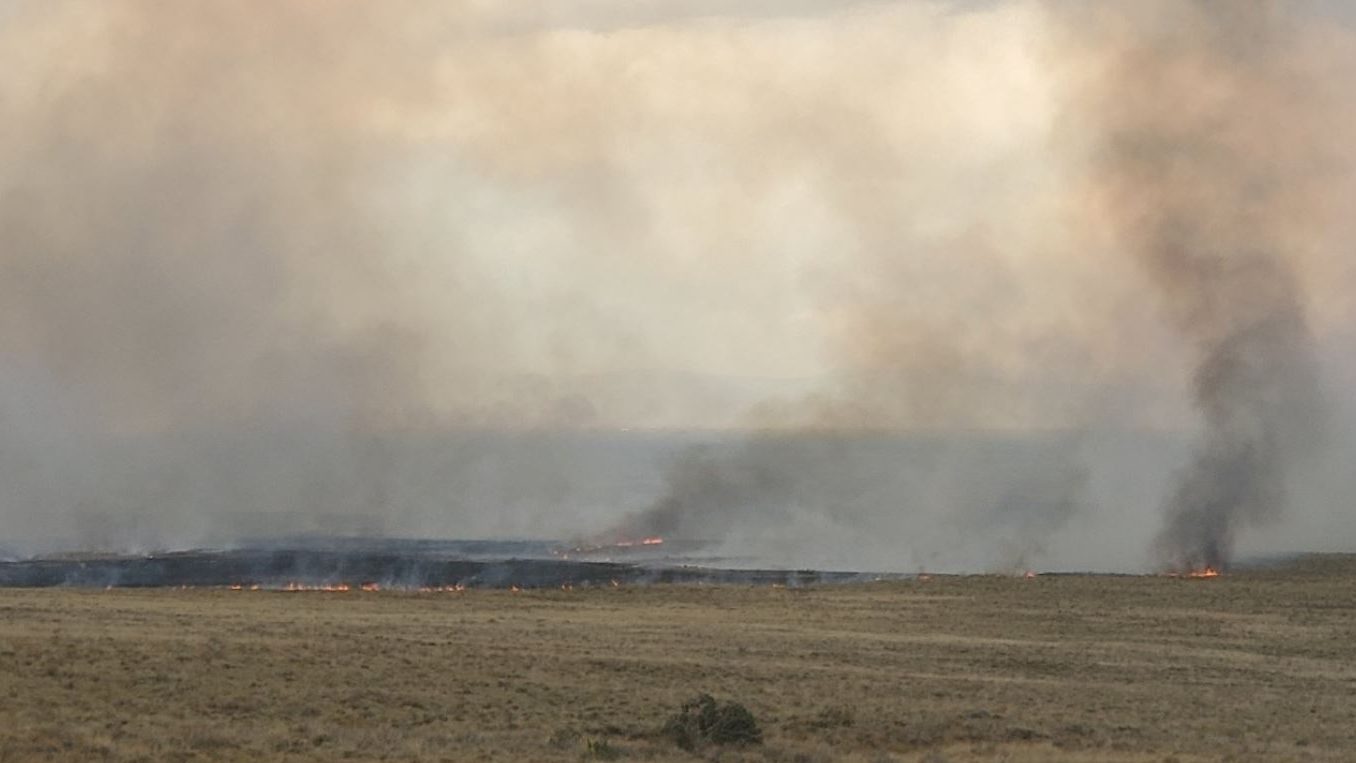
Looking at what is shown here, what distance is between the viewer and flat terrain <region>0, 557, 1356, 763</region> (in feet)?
85.8

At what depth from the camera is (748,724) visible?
2772cm

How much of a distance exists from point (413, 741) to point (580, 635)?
2105 cm

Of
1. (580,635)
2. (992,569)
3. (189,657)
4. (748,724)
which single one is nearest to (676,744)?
(748,724)

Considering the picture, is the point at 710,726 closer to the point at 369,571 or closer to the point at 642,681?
the point at 642,681

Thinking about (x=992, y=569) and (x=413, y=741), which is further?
(x=992, y=569)

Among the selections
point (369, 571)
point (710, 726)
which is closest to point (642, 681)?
point (710, 726)

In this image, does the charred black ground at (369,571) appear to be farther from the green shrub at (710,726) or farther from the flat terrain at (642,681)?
the green shrub at (710,726)

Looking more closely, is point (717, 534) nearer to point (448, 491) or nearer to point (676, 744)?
point (448, 491)

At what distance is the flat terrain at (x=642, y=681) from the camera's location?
26156mm

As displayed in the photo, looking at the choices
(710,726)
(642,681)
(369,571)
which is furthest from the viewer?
(369,571)

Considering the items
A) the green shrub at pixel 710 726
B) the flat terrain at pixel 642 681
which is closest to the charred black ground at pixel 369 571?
the flat terrain at pixel 642 681

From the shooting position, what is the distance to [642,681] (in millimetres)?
34781

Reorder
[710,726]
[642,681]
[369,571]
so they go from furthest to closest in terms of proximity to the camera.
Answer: [369,571] < [642,681] < [710,726]

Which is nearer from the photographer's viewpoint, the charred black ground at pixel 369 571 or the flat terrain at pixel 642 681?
the flat terrain at pixel 642 681
